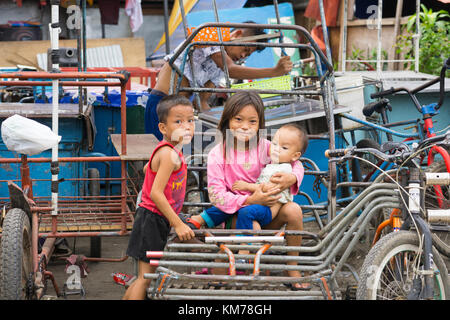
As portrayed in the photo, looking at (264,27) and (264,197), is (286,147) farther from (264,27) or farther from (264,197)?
(264,27)

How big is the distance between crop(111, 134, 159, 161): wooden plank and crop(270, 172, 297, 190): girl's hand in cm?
112

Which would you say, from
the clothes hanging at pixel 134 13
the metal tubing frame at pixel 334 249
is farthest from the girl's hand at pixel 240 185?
the clothes hanging at pixel 134 13

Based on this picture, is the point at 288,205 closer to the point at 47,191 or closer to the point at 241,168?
the point at 241,168

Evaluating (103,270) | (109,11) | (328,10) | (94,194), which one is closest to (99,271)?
(103,270)

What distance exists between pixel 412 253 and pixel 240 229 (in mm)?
931

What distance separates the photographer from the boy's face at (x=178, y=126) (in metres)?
3.31

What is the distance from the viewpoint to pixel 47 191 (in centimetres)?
486

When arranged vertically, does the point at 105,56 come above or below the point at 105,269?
above

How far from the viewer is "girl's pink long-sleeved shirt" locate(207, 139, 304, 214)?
3346 mm

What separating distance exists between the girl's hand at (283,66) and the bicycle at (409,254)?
1.73m

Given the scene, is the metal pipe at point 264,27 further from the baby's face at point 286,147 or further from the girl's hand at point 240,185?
the girl's hand at point 240,185

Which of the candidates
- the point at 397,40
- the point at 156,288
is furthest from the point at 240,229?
the point at 397,40

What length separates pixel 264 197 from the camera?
3.30m

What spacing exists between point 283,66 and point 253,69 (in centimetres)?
36
